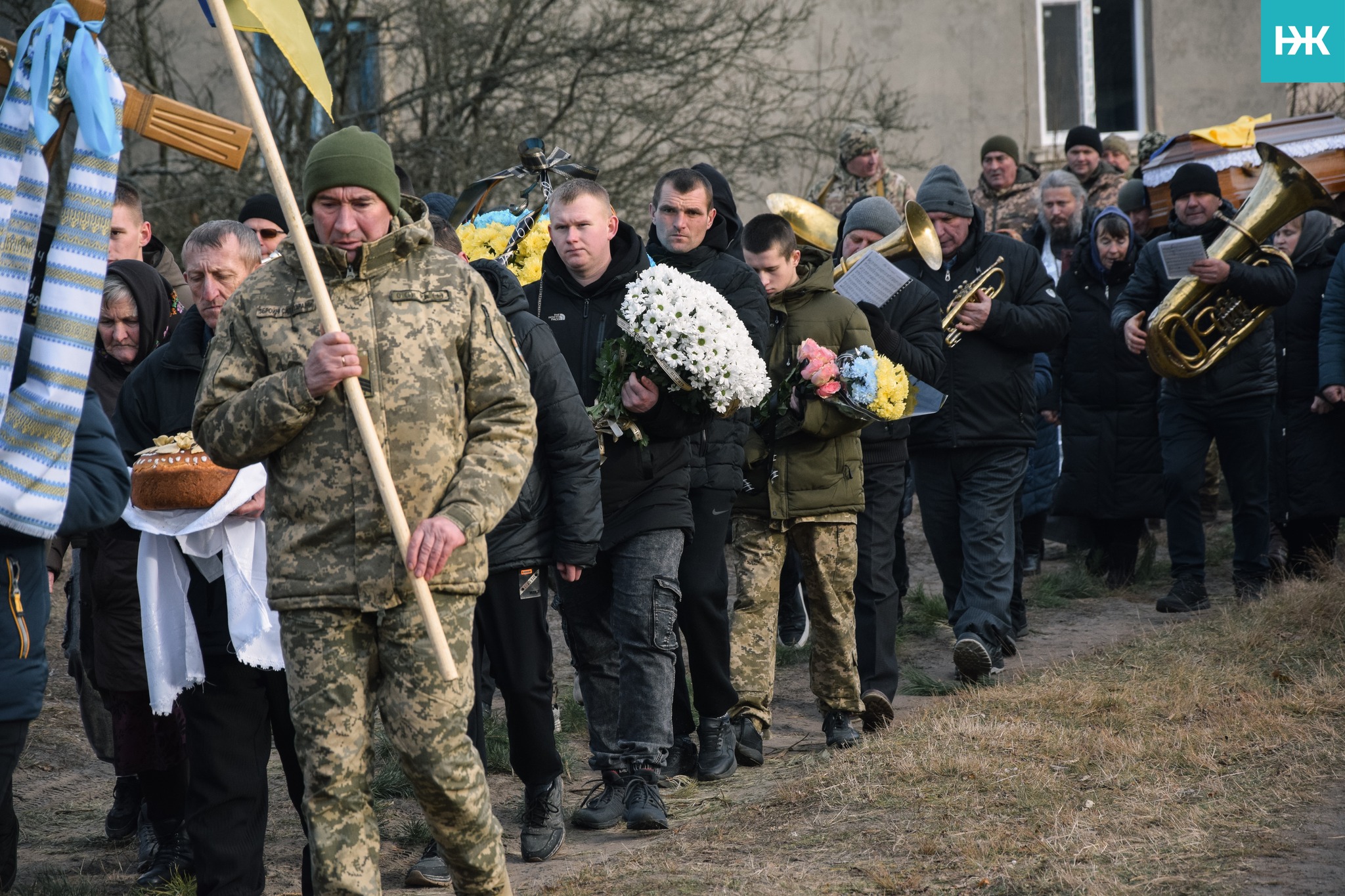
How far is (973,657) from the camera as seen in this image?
7.27m

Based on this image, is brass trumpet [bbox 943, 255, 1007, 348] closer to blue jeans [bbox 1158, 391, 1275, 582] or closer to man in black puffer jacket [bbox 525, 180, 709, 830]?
blue jeans [bbox 1158, 391, 1275, 582]

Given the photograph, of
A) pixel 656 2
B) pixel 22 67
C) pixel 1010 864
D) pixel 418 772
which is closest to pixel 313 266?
pixel 22 67

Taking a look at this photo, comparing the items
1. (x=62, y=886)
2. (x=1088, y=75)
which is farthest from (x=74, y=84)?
(x=1088, y=75)

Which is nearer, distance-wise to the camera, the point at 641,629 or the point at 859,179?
the point at 641,629

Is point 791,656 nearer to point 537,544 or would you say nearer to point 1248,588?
point 1248,588

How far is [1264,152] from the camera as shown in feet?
29.2

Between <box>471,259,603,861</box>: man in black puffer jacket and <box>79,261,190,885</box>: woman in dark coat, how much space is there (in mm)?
1092

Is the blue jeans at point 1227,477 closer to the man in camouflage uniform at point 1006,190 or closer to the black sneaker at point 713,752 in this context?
the man in camouflage uniform at point 1006,190

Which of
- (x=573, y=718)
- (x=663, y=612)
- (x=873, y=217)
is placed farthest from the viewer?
(x=873, y=217)

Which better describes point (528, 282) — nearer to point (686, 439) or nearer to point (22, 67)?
point (686, 439)

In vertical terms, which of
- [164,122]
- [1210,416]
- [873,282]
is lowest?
[1210,416]

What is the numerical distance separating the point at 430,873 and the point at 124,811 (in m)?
1.54

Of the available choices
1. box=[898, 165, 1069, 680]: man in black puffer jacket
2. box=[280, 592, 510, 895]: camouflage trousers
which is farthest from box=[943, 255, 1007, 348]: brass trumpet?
box=[280, 592, 510, 895]: camouflage trousers

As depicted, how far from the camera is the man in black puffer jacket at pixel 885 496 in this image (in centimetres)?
671
